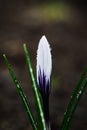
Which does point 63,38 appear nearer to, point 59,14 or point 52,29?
point 52,29

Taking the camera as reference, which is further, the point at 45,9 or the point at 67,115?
the point at 45,9

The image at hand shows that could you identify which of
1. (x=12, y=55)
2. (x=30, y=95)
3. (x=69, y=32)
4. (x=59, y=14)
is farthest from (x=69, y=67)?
(x=59, y=14)

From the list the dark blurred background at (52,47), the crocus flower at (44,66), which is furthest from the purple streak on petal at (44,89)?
the dark blurred background at (52,47)

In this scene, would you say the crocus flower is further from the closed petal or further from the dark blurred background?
the dark blurred background

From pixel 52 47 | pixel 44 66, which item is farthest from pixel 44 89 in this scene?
pixel 52 47

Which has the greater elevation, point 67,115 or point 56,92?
point 67,115

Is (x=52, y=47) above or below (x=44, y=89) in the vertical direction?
below

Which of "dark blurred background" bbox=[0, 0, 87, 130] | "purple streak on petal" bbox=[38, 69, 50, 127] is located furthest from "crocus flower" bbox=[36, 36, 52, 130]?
"dark blurred background" bbox=[0, 0, 87, 130]

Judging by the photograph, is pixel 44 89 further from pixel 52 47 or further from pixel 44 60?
pixel 52 47
